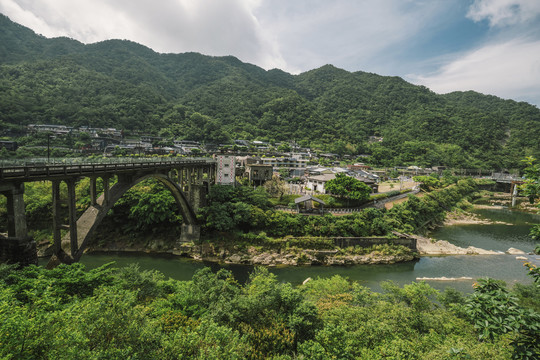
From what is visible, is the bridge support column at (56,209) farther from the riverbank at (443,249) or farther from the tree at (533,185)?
the riverbank at (443,249)

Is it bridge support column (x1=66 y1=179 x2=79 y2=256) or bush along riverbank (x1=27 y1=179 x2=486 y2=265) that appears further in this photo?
bush along riverbank (x1=27 y1=179 x2=486 y2=265)

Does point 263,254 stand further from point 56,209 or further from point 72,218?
point 56,209

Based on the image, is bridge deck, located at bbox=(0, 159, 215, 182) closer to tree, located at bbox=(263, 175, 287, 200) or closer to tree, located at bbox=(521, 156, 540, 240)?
tree, located at bbox=(521, 156, 540, 240)

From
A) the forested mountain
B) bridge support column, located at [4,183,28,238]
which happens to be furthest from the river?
the forested mountain

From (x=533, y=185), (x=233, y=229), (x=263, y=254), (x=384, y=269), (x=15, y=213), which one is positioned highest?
(x=533, y=185)

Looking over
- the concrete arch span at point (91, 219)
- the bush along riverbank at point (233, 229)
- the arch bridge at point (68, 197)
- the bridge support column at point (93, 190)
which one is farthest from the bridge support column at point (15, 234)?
the bush along riverbank at point (233, 229)

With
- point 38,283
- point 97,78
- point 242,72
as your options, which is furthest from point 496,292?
point 242,72

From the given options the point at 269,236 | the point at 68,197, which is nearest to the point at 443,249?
the point at 269,236
